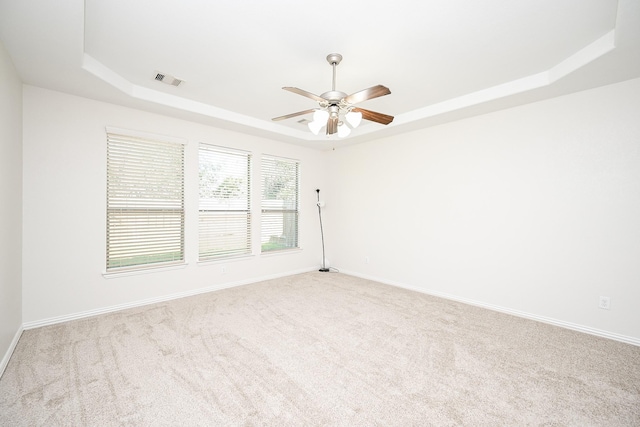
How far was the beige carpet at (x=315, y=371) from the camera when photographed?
5.74 ft

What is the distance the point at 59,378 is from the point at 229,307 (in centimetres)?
171

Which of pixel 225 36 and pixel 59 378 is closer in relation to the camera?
pixel 59 378

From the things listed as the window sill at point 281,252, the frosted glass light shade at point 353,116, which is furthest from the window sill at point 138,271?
the frosted glass light shade at point 353,116

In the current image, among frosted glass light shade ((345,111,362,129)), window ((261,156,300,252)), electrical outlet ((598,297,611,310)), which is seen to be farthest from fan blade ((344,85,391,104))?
electrical outlet ((598,297,611,310))

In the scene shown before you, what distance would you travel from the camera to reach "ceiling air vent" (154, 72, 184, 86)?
9.92 ft

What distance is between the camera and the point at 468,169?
389cm

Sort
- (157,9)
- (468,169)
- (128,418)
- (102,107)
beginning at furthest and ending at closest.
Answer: (468,169)
(102,107)
(157,9)
(128,418)

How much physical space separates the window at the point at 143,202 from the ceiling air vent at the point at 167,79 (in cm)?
89

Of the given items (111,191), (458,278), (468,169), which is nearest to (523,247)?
(458,278)

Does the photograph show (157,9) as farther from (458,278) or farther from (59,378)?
(458,278)

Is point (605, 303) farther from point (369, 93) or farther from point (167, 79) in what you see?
point (167, 79)

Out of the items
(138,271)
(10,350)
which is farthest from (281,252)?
(10,350)

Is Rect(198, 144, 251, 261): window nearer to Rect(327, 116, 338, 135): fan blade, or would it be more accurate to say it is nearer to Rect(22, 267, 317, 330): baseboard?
Rect(22, 267, 317, 330): baseboard

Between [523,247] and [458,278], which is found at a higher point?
[523,247]
